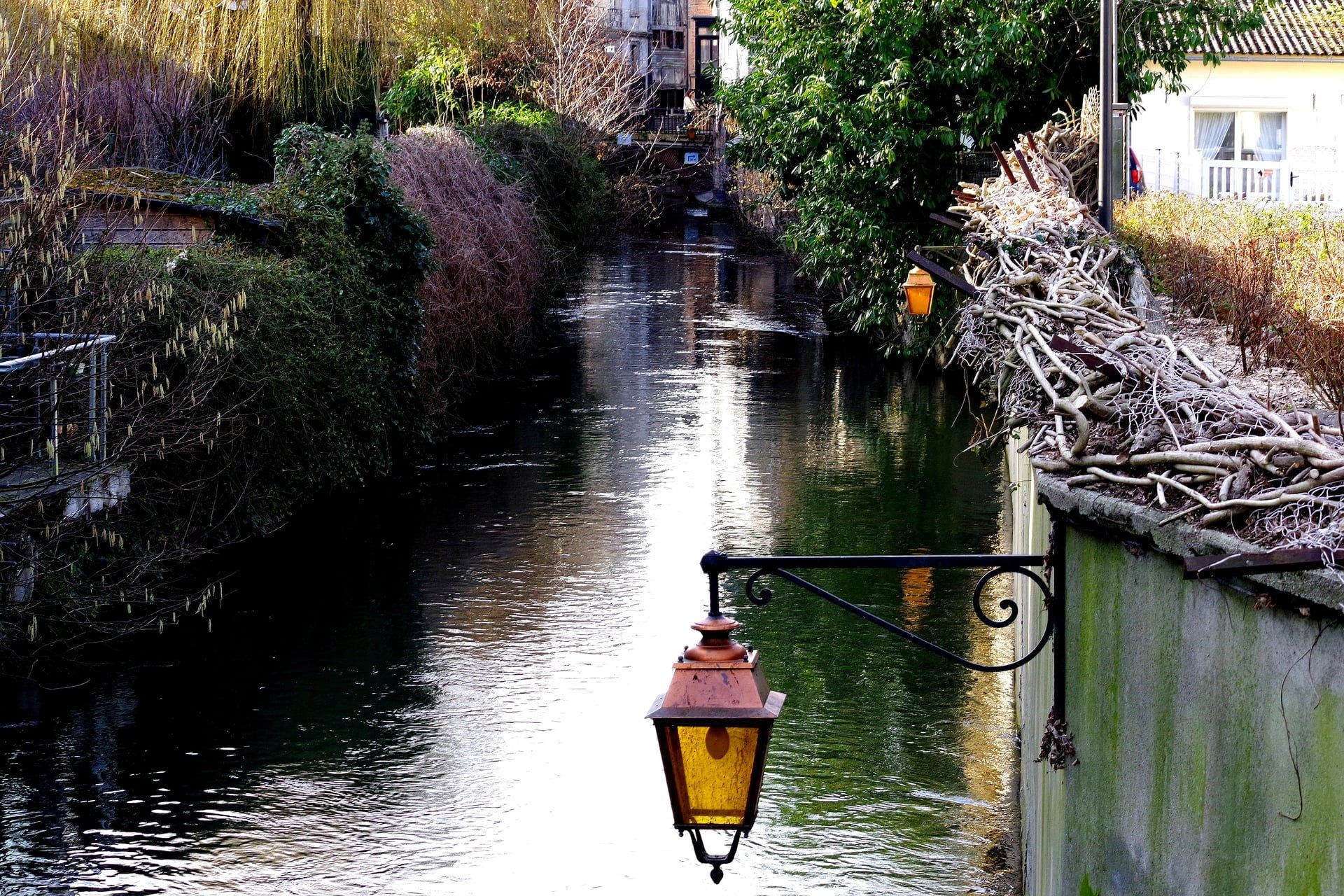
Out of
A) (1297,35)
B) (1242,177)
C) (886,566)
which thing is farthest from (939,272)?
(1297,35)

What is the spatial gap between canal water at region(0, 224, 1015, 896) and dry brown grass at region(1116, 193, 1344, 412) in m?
3.19

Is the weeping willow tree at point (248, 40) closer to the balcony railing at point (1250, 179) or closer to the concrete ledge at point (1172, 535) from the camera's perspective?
the balcony railing at point (1250, 179)

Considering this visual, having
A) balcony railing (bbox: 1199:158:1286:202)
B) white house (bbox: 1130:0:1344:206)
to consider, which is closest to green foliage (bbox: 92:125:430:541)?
balcony railing (bbox: 1199:158:1286:202)

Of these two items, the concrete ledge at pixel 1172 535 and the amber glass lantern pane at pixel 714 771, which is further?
the amber glass lantern pane at pixel 714 771

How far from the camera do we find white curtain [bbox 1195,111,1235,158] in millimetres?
30031

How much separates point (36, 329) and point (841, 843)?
6.76m

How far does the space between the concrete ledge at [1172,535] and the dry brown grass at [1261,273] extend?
76 centimetres

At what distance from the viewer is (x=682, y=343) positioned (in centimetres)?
3047

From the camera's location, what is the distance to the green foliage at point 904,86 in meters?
18.0

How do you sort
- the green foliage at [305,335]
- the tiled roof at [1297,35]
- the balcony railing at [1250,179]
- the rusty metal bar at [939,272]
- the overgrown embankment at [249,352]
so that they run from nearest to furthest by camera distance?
the rusty metal bar at [939,272] < the overgrown embankment at [249,352] < the green foliage at [305,335] < the balcony railing at [1250,179] < the tiled roof at [1297,35]

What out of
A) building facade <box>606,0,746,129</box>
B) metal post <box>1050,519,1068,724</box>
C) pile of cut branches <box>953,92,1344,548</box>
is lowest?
metal post <box>1050,519,1068,724</box>

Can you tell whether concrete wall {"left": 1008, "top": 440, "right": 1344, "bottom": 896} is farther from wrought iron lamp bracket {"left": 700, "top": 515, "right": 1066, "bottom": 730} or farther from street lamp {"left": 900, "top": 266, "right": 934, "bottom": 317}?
street lamp {"left": 900, "top": 266, "right": 934, "bottom": 317}

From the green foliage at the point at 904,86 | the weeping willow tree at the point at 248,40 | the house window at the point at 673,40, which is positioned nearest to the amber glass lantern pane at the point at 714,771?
the green foliage at the point at 904,86

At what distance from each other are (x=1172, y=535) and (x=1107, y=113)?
662 cm
